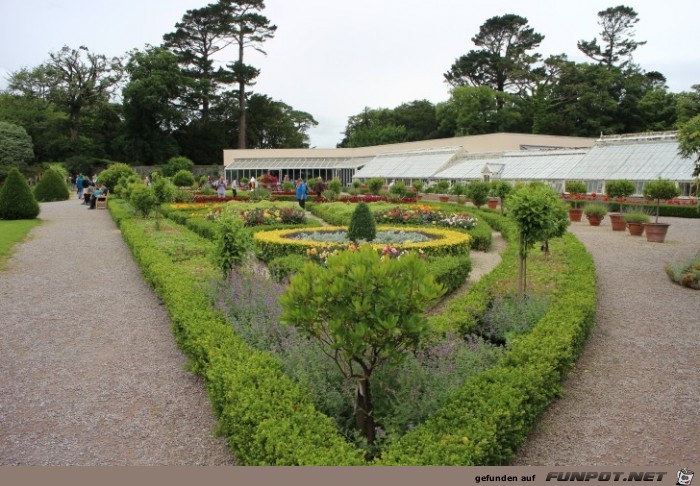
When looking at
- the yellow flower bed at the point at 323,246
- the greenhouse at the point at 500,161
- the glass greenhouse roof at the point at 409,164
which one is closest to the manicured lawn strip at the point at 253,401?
the yellow flower bed at the point at 323,246

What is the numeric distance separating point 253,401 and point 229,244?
13.1 ft

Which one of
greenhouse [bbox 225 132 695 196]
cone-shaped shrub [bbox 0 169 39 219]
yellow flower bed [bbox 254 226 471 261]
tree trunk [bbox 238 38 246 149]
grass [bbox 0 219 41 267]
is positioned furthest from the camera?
tree trunk [bbox 238 38 246 149]

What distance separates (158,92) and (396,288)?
163 feet

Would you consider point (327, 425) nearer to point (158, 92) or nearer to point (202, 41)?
point (158, 92)

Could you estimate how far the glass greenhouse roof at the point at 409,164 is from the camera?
4012 cm

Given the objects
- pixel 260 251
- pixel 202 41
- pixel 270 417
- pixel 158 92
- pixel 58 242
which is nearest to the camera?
pixel 270 417

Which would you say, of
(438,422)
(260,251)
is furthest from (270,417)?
(260,251)

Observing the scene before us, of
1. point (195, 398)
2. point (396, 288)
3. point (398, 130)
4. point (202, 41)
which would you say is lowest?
point (195, 398)

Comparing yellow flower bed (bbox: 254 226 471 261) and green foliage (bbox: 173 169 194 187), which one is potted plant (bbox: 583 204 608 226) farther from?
green foliage (bbox: 173 169 194 187)

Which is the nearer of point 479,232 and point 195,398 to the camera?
point 195,398

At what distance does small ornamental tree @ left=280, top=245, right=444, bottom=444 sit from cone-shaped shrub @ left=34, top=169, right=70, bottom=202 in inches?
1261

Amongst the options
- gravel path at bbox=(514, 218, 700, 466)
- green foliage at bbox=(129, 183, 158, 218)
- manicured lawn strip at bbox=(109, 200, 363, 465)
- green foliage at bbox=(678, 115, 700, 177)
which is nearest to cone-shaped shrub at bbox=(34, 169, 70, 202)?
green foliage at bbox=(129, 183, 158, 218)

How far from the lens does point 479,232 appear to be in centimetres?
1320

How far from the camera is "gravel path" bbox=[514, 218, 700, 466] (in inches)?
150
